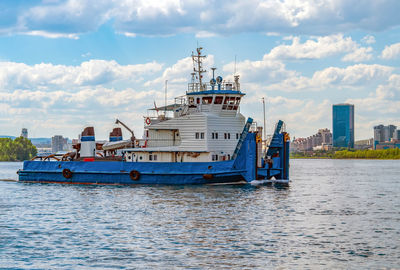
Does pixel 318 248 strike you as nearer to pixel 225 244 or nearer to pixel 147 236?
pixel 225 244

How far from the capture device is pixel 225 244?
2044 centimetres

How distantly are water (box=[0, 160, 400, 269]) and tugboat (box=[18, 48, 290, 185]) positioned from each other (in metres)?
2.23

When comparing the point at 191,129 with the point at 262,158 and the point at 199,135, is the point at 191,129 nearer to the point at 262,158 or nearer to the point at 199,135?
the point at 199,135

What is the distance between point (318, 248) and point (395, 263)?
9.98 ft

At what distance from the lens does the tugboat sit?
131 feet

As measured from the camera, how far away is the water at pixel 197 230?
18.2 meters

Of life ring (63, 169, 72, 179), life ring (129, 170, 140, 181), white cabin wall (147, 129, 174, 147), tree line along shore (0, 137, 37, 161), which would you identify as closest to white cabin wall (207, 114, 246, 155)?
white cabin wall (147, 129, 174, 147)

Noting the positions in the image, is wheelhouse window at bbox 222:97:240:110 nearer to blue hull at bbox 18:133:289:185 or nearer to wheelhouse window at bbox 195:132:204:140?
wheelhouse window at bbox 195:132:204:140

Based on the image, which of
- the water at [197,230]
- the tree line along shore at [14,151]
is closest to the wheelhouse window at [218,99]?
the water at [197,230]

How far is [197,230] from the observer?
2320cm

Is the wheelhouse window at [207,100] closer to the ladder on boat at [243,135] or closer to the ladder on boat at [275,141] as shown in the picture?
the ladder on boat at [243,135]

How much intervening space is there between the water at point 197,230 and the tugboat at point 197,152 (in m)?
2.23

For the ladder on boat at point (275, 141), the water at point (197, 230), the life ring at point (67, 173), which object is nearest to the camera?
the water at point (197, 230)

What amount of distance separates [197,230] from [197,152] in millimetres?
17891
